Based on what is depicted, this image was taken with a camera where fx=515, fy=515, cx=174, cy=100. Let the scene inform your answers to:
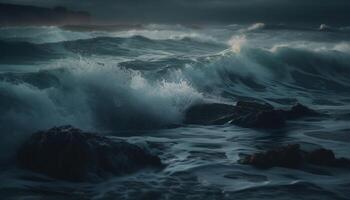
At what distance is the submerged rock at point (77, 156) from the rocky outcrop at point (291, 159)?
5.76ft

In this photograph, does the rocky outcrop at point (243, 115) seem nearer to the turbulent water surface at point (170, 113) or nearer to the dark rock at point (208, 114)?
the dark rock at point (208, 114)

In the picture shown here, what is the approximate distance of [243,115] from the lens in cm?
1272

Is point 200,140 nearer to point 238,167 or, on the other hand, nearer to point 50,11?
point 238,167

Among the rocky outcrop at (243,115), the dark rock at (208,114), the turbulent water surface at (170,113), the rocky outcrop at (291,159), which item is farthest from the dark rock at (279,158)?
the dark rock at (208,114)

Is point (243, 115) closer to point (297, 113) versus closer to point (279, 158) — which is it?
point (297, 113)

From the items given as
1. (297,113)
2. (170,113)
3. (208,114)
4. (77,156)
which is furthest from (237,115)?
(77,156)

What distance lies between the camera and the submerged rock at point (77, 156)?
25.7 ft

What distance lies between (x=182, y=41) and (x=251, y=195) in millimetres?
28385

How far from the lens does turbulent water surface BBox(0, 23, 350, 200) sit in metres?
7.54

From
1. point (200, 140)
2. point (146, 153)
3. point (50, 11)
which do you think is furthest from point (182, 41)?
point (50, 11)

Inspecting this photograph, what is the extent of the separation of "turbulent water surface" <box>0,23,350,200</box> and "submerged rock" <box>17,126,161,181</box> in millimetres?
252

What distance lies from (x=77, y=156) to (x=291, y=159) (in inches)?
141

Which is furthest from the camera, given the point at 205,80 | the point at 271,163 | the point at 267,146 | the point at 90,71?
the point at 205,80

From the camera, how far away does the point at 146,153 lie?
8.70m
